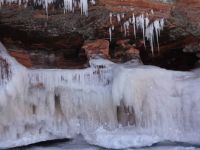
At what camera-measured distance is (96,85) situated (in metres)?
4.23

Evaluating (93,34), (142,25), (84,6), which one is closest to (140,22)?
(142,25)

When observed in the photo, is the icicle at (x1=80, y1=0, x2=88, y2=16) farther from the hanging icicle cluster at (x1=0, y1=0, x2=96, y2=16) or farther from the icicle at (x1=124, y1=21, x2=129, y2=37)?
the icicle at (x1=124, y1=21, x2=129, y2=37)

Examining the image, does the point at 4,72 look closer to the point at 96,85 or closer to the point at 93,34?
the point at 96,85

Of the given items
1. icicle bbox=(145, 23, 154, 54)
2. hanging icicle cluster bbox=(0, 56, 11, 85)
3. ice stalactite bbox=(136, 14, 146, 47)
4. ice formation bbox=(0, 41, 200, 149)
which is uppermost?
ice stalactite bbox=(136, 14, 146, 47)

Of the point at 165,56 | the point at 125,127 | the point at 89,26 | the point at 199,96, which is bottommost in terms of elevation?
the point at 125,127

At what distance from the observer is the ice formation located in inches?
163

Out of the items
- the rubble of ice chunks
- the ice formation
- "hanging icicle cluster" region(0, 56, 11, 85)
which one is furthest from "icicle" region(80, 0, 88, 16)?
"hanging icicle cluster" region(0, 56, 11, 85)

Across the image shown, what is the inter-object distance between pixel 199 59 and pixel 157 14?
3.22ft

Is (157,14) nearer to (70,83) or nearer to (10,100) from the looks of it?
(70,83)

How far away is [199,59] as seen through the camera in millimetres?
4852

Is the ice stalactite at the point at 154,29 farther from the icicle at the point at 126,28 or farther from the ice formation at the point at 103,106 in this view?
the ice formation at the point at 103,106

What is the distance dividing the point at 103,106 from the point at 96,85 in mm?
221

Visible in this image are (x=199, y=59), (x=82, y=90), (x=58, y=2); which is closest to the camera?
(x=58, y=2)

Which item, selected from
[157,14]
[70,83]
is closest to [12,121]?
[70,83]
